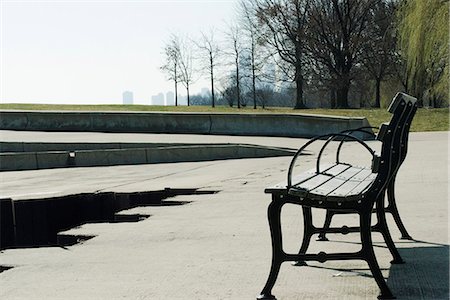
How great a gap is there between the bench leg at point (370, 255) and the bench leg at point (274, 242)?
1.56 feet

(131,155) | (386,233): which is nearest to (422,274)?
(386,233)

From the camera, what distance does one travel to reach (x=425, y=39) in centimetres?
2395

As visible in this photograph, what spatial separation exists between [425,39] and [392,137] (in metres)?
20.5

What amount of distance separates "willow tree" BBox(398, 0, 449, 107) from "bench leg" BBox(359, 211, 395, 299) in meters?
19.5

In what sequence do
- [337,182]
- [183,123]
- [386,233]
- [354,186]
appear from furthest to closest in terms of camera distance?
[183,123] → [386,233] → [337,182] → [354,186]

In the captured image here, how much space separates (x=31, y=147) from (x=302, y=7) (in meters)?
27.4

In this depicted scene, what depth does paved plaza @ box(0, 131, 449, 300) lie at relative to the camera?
471cm

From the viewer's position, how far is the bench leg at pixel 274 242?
4309mm

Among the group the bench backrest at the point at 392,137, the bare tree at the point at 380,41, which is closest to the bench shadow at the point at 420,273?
the bench backrest at the point at 392,137

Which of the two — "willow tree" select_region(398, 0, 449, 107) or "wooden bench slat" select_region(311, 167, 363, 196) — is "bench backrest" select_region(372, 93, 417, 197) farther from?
"willow tree" select_region(398, 0, 449, 107)

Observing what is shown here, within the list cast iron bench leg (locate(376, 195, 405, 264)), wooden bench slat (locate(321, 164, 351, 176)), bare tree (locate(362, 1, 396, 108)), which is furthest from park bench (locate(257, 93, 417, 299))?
bare tree (locate(362, 1, 396, 108))

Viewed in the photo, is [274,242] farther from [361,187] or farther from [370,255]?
[361,187]

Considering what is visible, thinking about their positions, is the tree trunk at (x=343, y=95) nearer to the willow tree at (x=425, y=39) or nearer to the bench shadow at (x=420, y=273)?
the willow tree at (x=425, y=39)

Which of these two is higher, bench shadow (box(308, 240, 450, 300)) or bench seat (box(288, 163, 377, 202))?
bench seat (box(288, 163, 377, 202))
